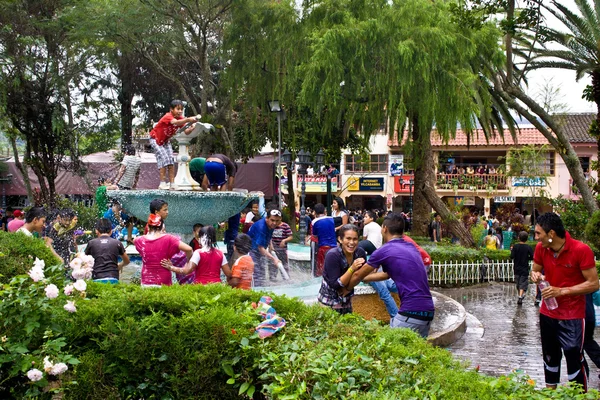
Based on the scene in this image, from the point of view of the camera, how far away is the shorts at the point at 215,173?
10656 mm

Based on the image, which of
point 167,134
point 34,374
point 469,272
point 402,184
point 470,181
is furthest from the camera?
point 402,184

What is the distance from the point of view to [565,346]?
17.3 feet

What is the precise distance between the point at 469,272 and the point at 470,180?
2252 cm

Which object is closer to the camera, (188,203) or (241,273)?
(241,273)

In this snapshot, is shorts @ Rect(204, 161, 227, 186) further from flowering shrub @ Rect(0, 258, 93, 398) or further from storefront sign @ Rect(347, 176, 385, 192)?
storefront sign @ Rect(347, 176, 385, 192)

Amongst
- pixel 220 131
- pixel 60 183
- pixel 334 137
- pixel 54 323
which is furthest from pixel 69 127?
pixel 54 323

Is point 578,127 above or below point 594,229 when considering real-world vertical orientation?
above

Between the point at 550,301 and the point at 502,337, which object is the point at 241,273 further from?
the point at 502,337

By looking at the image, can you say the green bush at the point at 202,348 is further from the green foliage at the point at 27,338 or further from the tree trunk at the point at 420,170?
the tree trunk at the point at 420,170

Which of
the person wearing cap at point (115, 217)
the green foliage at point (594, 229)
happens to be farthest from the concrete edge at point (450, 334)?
the person wearing cap at point (115, 217)

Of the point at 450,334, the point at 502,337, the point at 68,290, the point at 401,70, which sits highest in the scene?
the point at 401,70

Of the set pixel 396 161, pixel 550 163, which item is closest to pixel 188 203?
pixel 396 161

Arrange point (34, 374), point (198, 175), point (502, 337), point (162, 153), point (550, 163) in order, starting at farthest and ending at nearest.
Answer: point (550, 163) → point (198, 175) → point (162, 153) → point (502, 337) → point (34, 374)

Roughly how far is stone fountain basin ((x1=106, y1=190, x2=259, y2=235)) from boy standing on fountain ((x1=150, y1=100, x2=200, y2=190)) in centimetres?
58
